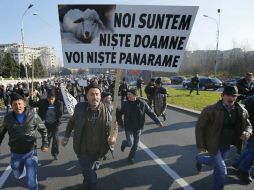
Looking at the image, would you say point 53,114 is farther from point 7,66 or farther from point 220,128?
point 7,66

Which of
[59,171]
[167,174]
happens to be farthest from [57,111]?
[167,174]

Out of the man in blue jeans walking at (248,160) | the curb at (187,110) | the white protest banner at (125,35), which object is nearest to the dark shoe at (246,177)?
the man in blue jeans walking at (248,160)

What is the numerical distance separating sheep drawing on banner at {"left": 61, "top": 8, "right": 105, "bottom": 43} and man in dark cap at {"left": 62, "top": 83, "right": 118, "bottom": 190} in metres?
0.70

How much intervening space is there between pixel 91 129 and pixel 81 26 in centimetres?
144

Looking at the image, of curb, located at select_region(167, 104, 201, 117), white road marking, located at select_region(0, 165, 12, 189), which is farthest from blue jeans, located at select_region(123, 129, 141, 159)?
curb, located at select_region(167, 104, 201, 117)

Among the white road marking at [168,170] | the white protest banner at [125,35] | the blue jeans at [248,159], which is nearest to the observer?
the white protest banner at [125,35]

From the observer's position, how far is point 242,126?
4656 mm

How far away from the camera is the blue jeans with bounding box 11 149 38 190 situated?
14.9 feet

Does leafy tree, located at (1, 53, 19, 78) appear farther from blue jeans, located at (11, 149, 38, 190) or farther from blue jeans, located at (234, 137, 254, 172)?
blue jeans, located at (234, 137, 254, 172)

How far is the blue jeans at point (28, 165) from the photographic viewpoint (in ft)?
14.9

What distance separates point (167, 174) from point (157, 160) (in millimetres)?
1006

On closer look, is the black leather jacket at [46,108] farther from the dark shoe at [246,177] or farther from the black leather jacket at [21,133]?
the dark shoe at [246,177]

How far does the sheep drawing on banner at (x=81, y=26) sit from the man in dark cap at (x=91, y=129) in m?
0.70

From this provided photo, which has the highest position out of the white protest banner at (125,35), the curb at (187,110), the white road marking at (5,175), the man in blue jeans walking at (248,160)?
the white protest banner at (125,35)
